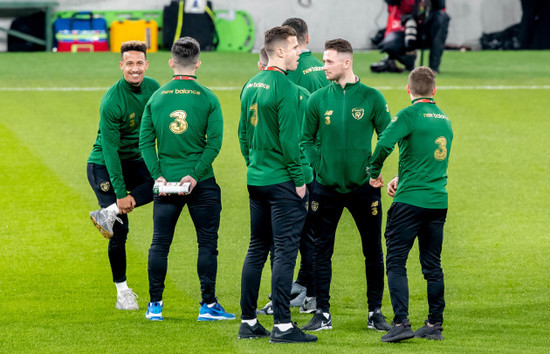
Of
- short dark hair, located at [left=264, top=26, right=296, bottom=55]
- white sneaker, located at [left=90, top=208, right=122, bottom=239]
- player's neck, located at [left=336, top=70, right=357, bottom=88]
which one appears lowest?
white sneaker, located at [left=90, top=208, right=122, bottom=239]

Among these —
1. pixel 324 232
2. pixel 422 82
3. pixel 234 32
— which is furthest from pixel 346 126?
pixel 234 32

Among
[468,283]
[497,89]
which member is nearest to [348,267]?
[468,283]

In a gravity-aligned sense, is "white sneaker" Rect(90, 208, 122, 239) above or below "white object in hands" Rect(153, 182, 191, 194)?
below

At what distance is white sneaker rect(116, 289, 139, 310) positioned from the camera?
802cm

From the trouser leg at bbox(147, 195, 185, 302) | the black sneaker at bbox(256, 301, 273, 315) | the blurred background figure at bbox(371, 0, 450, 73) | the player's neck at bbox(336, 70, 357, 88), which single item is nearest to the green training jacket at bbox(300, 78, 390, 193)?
the player's neck at bbox(336, 70, 357, 88)

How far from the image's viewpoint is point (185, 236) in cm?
1091

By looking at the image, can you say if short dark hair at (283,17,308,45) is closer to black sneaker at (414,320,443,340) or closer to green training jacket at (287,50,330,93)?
green training jacket at (287,50,330,93)

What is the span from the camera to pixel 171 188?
7.17 meters

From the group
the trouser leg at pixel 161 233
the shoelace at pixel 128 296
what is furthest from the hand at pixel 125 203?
the shoelace at pixel 128 296

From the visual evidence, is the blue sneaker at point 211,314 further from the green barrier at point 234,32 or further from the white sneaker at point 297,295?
the green barrier at point 234,32

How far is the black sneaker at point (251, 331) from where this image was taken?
22.6 ft

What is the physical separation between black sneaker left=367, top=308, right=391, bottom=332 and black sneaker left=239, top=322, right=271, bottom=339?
2.81 ft

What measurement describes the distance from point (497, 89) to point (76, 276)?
43.8ft

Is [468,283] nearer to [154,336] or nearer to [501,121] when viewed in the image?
[154,336]
